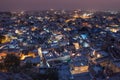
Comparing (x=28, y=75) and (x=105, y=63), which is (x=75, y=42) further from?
(x=28, y=75)

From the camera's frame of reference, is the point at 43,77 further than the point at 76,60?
No

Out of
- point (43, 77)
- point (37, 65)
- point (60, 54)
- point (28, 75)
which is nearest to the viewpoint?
point (43, 77)

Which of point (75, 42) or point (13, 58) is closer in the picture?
point (13, 58)

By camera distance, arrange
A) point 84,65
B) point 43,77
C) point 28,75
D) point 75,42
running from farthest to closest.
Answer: point 75,42 → point 84,65 → point 28,75 → point 43,77

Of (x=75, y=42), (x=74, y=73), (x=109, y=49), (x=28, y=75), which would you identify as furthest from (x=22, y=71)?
(x=75, y=42)

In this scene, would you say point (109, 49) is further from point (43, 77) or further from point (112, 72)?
point (43, 77)

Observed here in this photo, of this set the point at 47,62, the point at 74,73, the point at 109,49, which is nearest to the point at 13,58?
the point at 47,62

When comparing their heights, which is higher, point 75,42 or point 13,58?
point 13,58

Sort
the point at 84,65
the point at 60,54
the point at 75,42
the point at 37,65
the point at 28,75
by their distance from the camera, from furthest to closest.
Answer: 1. the point at 75,42
2. the point at 60,54
3. the point at 37,65
4. the point at 84,65
5. the point at 28,75

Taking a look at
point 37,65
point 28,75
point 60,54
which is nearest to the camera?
point 28,75
